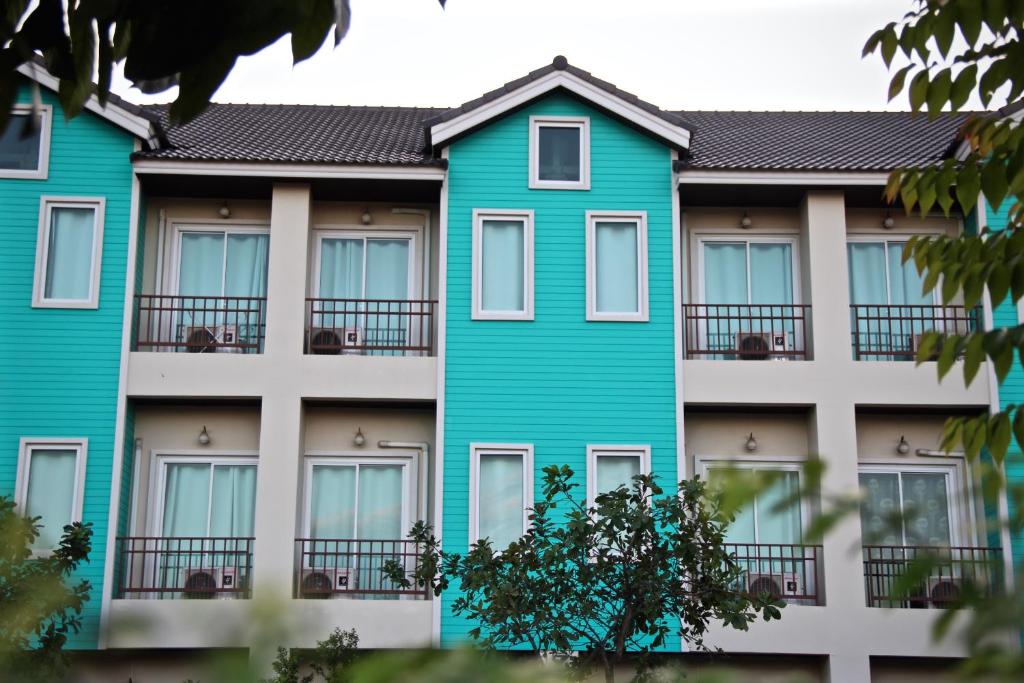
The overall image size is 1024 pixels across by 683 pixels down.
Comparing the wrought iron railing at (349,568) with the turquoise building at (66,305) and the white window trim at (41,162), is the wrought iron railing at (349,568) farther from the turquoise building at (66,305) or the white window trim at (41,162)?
the white window trim at (41,162)

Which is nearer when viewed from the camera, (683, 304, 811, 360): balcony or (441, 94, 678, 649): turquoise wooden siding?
(441, 94, 678, 649): turquoise wooden siding

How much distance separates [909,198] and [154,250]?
53.0 feet

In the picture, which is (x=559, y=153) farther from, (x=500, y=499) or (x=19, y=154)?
(x=19, y=154)

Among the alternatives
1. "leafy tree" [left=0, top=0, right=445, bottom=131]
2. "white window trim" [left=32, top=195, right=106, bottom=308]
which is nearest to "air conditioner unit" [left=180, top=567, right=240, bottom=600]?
"white window trim" [left=32, top=195, right=106, bottom=308]

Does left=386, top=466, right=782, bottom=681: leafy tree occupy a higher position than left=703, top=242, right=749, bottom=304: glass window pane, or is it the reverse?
left=703, top=242, right=749, bottom=304: glass window pane

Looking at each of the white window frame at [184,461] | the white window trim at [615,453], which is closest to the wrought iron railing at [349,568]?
the white window frame at [184,461]

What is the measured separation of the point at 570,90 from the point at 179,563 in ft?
29.4

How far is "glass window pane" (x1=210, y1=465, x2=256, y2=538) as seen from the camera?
1898cm

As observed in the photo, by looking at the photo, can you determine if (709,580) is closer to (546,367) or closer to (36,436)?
(546,367)

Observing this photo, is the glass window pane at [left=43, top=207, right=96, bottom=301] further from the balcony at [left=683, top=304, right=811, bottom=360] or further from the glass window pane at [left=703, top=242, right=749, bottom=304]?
the glass window pane at [left=703, top=242, right=749, bottom=304]

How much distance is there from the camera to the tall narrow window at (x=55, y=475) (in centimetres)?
1825

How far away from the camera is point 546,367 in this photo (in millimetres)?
19000

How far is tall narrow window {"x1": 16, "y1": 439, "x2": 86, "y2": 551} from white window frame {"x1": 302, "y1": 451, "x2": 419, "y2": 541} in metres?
3.10

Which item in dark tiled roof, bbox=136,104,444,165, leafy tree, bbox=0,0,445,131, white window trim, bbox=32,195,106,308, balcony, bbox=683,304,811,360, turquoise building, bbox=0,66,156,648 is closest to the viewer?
leafy tree, bbox=0,0,445,131
